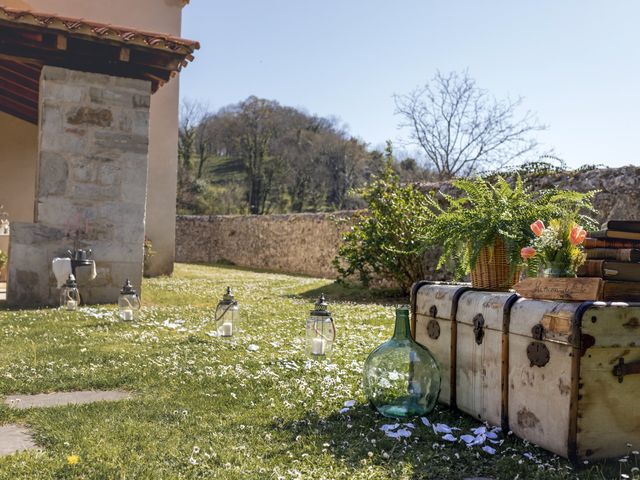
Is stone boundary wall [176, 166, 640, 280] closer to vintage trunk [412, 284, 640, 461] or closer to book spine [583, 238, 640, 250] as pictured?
book spine [583, 238, 640, 250]

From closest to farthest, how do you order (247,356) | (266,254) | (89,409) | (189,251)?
(89,409) < (247,356) < (266,254) < (189,251)

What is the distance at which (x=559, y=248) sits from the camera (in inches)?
106

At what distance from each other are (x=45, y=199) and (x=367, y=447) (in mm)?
5656

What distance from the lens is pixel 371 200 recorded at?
32.9 ft

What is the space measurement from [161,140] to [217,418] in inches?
416

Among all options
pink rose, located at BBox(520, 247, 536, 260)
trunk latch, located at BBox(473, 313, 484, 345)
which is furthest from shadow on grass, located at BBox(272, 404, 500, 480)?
pink rose, located at BBox(520, 247, 536, 260)

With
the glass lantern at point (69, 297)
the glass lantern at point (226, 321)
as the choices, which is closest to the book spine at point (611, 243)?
the glass lantern at point (226, 321)

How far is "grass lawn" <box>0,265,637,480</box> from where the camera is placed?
2258mm

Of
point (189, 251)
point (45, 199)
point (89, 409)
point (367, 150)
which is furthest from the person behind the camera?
point (367, 150)


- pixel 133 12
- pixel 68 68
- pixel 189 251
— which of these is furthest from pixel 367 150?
pixel 68 68

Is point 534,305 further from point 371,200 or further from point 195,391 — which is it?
point 371,200

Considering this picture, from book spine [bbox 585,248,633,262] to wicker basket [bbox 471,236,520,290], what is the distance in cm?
59

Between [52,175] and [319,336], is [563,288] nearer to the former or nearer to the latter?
[319,336]

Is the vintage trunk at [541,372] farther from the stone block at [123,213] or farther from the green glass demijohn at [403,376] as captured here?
the stone block at [123,213]
